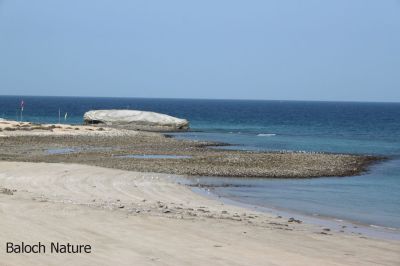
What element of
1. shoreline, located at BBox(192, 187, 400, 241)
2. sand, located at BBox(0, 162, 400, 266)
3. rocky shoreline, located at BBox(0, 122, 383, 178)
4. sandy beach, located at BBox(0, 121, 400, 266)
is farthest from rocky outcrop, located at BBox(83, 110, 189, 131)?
sand, located at BBox(0, 162, 400, 266)

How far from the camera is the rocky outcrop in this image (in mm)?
69188

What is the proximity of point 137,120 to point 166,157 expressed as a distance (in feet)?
118

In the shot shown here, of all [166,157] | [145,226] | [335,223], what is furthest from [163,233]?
[166,157]

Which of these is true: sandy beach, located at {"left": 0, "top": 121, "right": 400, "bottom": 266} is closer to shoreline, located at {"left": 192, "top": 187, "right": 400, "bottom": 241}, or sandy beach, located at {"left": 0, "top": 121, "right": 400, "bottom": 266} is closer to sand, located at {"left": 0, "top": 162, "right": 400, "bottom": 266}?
sand, located at {"left": 0, "top": 162, "right": 400, "bottom": 266}

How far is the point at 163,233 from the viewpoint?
12.1m

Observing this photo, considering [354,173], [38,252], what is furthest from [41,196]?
[354,173]

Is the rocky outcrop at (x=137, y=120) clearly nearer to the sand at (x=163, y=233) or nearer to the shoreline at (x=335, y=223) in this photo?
the shoreline at (x=335, y=223)

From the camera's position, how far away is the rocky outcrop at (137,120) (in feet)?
227

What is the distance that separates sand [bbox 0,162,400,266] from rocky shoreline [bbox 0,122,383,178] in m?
10.0

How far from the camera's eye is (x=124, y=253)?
33.6 ft

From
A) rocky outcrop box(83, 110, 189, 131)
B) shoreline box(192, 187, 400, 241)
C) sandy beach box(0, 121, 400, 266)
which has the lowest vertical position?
shoreline box(192, 187, 400, 241)

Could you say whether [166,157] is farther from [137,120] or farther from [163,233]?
[137,120]

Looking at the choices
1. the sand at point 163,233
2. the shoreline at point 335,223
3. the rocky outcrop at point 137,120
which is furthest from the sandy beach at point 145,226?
the rocky outcrop at point 137,120

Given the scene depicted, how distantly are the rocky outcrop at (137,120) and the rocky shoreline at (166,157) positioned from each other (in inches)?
786
